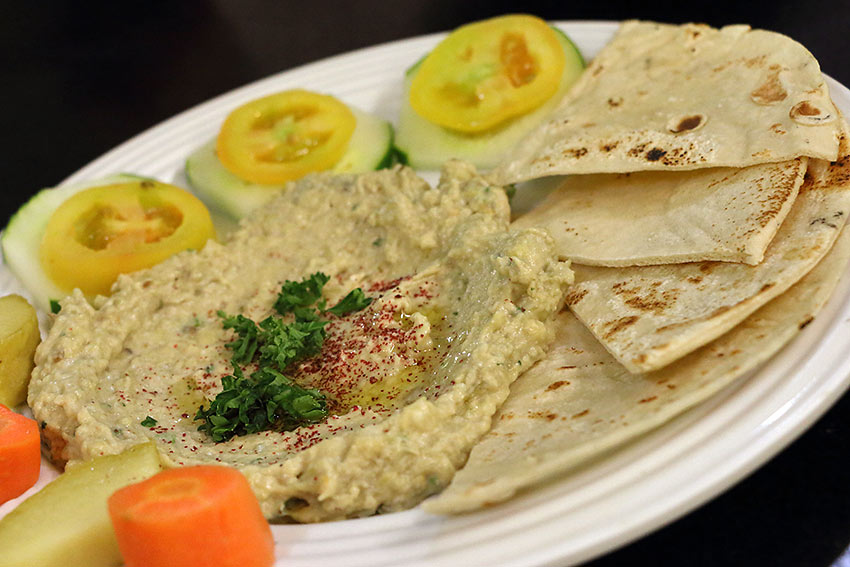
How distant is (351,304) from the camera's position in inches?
120

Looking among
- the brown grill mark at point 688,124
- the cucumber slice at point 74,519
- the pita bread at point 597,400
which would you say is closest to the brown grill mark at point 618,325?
the pita bread at point 597,400

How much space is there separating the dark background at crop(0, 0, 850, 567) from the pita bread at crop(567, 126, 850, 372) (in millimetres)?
1860

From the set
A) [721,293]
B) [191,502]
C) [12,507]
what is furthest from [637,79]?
[12,507]

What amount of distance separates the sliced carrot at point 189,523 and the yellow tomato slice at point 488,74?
2278 millimetres

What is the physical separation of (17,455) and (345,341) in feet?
3.79

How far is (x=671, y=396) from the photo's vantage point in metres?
2.12

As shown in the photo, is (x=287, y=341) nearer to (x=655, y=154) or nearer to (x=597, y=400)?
(x=597, y=400)

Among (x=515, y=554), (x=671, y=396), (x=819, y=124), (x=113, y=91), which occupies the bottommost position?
(x=113, y=91)

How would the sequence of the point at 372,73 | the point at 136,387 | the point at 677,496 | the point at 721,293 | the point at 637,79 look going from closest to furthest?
the point at 677,496
the point at 721,293
the point at 136,387
the point at 637,79
the point at 372,73

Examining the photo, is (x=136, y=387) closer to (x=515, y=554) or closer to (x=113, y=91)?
(x=515, y=554)

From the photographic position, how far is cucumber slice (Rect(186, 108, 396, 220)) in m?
3.82

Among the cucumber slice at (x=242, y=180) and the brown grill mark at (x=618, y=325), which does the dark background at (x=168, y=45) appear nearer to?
A: the cucumber slice at (x=242, y=180)

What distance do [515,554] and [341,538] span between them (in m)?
0.53

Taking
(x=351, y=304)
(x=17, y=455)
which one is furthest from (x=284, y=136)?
(x=17, y=455)
